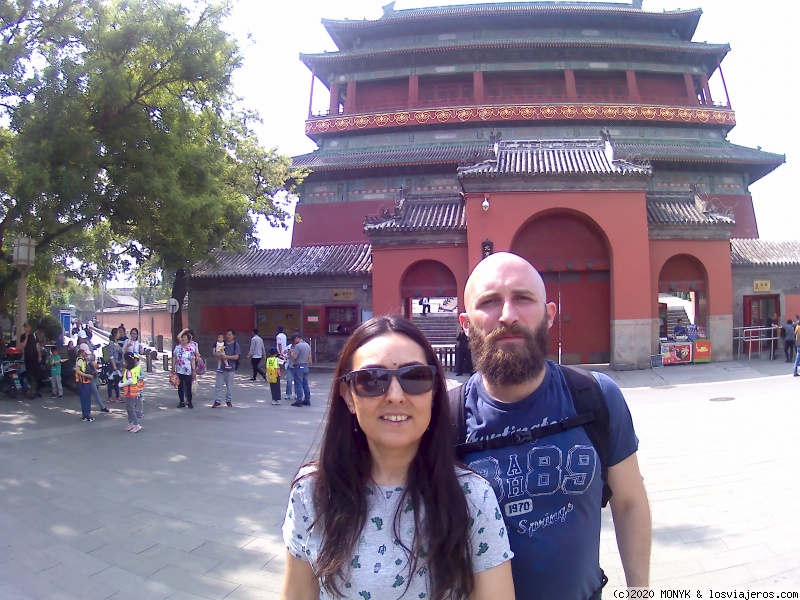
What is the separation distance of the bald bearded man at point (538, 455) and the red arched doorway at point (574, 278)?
14.3 meters

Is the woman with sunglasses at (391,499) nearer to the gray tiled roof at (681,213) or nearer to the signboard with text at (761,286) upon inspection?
the gray tiled roof at (681,213)

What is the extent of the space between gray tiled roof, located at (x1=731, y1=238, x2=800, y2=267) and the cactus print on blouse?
719 inches

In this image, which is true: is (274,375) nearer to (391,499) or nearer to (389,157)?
(391,499)

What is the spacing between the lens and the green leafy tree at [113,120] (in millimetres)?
9938

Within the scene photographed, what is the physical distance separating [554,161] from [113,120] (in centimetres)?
1163

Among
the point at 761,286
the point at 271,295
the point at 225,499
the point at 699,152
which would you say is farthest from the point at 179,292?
the point at 699,152

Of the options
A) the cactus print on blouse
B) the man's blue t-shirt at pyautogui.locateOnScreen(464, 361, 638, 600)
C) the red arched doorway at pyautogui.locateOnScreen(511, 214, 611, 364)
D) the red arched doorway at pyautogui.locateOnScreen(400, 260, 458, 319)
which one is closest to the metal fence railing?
the red arched doorway at pyautogui.locateOnScreen(511, 214, 611, 364)

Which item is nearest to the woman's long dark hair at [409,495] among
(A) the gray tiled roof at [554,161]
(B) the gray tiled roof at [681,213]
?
(A) the gray tiled roof at [554,161]

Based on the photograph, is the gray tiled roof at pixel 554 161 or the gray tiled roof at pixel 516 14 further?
the gray tiled roof at pixel 516 14

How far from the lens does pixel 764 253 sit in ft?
56.7

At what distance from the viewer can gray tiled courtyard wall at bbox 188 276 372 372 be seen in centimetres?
1802

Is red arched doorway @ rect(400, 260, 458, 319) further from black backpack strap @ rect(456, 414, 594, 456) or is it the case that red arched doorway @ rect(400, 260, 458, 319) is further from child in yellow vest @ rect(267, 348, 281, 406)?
black backpack strap @ rect(456, 414, 594, 456)

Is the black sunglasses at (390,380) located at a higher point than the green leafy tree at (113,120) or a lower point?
lower

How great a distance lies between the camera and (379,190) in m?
24.1
